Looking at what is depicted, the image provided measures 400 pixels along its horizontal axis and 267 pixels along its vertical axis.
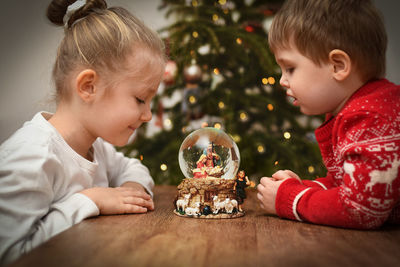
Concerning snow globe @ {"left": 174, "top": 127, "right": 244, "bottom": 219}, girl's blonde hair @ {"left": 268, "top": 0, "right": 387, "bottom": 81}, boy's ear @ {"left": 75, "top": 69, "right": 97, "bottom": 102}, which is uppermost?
girl's blonde hair @ {"left": 268, "top": 0, "right": 387, "bottom": 81}

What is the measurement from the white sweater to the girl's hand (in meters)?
0.03

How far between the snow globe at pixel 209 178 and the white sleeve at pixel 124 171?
0.29 meters

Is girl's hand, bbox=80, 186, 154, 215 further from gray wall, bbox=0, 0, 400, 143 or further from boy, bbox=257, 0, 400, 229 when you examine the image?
gray wall, bbox=0, 0, 400, 143

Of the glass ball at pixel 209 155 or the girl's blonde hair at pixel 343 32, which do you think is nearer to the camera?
the girl's blonde hair at pixel 343 32

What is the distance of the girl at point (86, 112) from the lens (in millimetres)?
924

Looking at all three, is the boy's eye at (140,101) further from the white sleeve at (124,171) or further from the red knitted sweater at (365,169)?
the red knitted sweater at (365,169)

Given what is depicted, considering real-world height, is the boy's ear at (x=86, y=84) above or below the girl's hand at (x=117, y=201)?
above

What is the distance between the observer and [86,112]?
3.70ft

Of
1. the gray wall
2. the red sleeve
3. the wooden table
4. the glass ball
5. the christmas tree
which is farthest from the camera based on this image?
the gray wall

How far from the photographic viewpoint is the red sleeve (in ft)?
2.66

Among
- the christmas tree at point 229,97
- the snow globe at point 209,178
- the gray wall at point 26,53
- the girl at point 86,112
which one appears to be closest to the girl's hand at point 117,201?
the girl at point 86,112

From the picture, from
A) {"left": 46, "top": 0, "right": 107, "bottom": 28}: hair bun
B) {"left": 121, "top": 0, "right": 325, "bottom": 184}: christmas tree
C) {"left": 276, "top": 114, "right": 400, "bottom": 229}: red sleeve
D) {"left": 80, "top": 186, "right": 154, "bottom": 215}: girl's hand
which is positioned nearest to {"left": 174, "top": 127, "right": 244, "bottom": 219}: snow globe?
{"left": 80, "top": 186, "right": 154, "bottom": 215}: girl's hand

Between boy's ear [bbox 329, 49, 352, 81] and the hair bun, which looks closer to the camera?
boy's ear [bbox 329, 49, 352, 81]

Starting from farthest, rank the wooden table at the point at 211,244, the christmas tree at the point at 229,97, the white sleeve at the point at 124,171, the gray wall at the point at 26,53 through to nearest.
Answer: the gray wall at the point at 26,53, the christmas tree at the point at 229,97, the white sleeve at the point at 124,171, the wooden table at the point at 211,244
